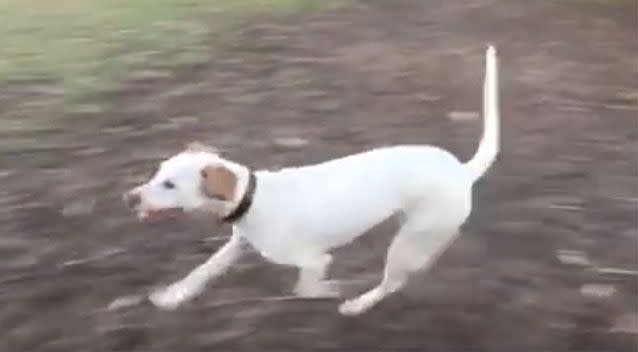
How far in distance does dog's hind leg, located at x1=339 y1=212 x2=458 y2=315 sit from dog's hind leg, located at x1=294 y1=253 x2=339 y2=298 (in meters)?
0.02

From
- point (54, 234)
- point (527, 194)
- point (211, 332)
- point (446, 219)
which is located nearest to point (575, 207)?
point (527, 194)

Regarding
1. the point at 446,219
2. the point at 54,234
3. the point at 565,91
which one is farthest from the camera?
the point at 565,91

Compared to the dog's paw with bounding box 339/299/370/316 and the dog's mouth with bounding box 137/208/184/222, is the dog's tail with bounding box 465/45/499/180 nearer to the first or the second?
the dog's paw with bounding box 339/299/370/316

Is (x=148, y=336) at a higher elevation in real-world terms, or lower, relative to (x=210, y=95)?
lower

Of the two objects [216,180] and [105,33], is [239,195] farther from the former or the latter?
[105,33]

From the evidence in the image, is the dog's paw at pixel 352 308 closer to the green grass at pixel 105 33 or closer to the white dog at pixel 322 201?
the white dog at pixel 322 201

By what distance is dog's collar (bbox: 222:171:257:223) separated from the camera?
0.89 metres

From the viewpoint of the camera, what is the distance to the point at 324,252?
0.95 meters

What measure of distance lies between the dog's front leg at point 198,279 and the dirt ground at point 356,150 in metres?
0.01

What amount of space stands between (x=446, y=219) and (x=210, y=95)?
0.31 metres

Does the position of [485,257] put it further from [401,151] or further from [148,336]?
[148,336]

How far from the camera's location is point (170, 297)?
0.99 m

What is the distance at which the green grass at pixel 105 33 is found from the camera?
1.15 metres

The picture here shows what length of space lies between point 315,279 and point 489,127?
21 cm
